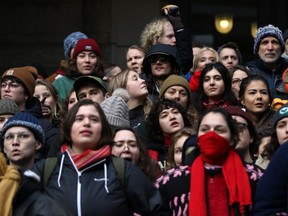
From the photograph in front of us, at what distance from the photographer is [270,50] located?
12.0 m

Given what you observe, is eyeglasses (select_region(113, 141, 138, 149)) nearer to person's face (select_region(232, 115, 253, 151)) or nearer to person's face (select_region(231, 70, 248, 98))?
person's face (select_region(232, 115, 253, 151))

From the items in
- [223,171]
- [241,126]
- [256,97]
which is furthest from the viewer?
[256,97]

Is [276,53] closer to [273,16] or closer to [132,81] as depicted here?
[132,81]

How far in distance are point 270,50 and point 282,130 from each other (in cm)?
325

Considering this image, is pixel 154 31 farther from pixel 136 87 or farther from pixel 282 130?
pixel 282 130

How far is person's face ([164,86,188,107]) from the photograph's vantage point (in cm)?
1088

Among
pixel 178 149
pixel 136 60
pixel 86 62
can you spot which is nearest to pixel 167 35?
pixel 136 60

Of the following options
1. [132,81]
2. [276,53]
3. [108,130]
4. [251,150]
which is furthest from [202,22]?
[108,130]

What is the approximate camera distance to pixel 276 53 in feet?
39.5

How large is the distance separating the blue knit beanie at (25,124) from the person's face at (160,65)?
224 cm

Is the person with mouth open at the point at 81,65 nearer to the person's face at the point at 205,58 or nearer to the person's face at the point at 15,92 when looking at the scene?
the person's face at the point at 15,92

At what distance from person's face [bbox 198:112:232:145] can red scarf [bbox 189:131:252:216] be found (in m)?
Answer: 0.09

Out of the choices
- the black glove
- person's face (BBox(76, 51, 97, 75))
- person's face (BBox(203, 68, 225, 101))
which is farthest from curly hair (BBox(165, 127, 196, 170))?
person's face (BBox(76, 51, 97, 75))

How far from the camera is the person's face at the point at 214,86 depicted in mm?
11031
